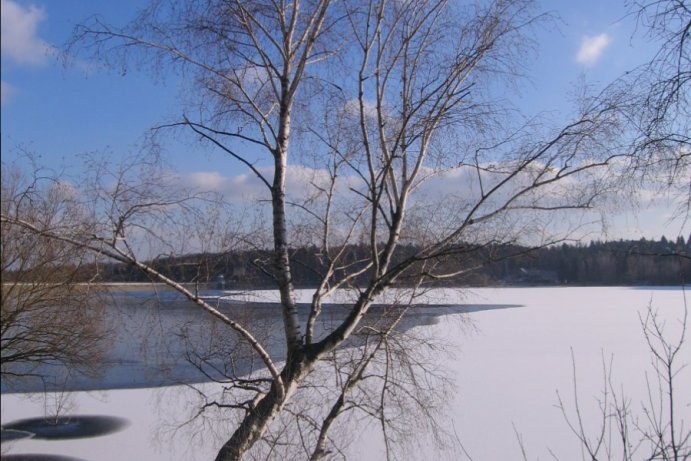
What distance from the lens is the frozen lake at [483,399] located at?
19.4 feet

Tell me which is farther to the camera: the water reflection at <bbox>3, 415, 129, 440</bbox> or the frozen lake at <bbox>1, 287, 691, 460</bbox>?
the water reflection at <bbox>3, 415, 129, 440</bbox>

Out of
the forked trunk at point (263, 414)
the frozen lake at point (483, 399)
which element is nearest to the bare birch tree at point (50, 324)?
the frozen lake at point (483, 399)

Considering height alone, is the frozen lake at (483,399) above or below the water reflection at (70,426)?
above

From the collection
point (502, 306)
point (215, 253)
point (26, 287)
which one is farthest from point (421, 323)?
point (502, 306)

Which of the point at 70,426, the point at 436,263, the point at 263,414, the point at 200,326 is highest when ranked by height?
the point at 436,263

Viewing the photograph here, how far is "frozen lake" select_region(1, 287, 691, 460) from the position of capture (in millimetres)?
5922

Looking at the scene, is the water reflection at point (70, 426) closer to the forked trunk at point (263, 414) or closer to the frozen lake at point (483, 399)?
the frozen lake at point (483, 399)

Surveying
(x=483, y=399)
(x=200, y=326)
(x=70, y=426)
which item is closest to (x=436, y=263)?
(x=200, y=326)

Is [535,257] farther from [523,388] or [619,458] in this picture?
[523,388]

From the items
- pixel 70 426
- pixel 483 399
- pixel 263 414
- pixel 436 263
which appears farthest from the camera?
pixel 483 399

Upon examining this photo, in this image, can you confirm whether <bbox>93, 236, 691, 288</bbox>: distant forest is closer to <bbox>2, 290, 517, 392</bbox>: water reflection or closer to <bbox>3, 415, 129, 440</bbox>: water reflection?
<bbox>2, 290, 517, 392</bbox>: water reflection

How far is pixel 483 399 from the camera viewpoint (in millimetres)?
8352

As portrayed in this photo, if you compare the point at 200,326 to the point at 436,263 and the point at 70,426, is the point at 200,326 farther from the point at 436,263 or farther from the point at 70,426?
the point at 70,426

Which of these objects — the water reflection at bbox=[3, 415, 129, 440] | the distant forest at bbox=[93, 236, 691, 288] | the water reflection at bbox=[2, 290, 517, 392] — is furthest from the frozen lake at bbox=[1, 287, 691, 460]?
the distant forest at bbox=[93, 236, 691, 288]
